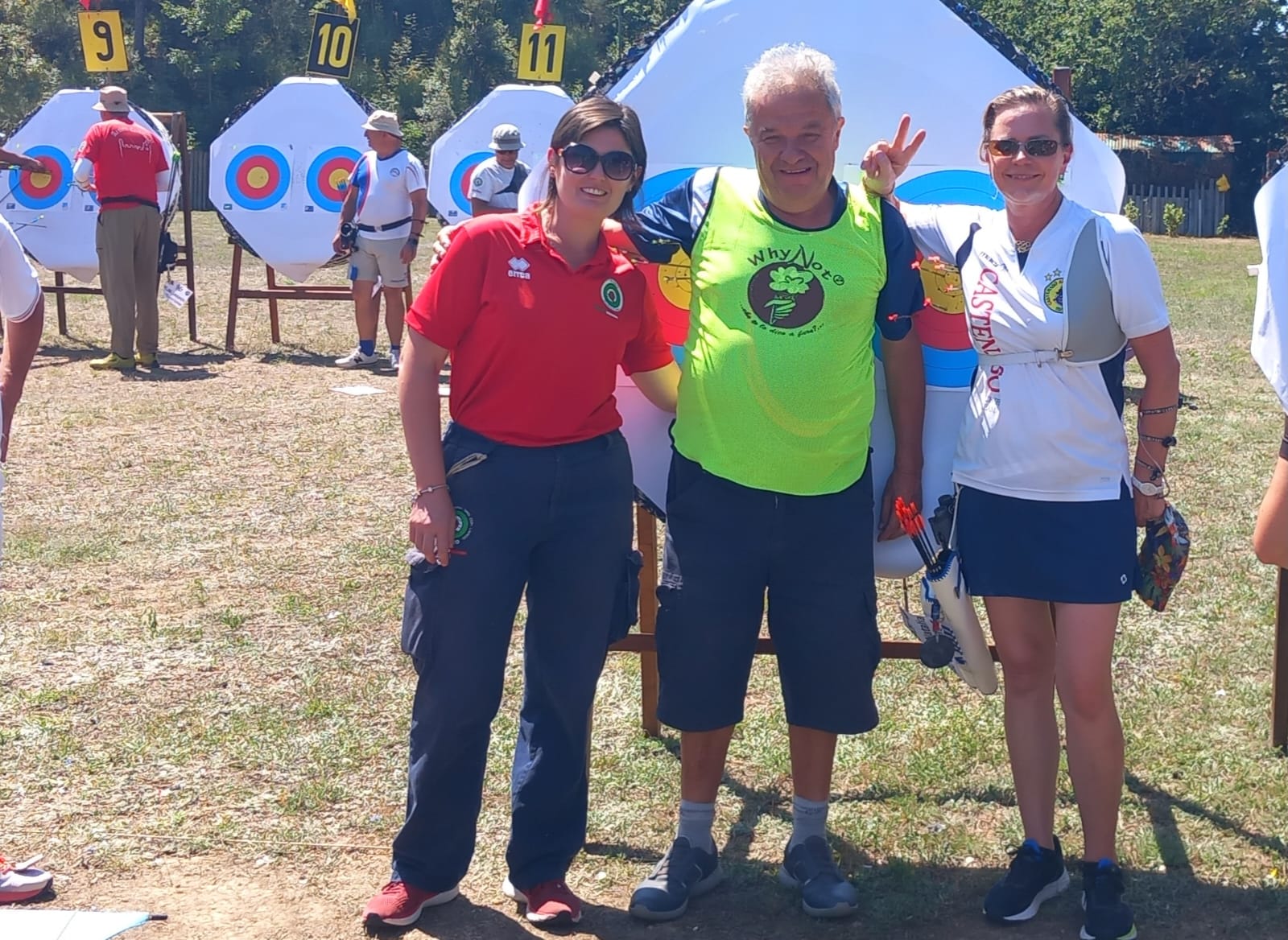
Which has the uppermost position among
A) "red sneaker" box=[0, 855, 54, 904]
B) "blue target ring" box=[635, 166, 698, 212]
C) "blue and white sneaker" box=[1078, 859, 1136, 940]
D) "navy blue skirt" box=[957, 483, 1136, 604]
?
"blue target ring" box=[635, 166, 698, 212]

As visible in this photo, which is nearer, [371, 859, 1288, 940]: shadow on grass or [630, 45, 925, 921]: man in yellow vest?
[630, 45, 925, 921]: man in yellow vest

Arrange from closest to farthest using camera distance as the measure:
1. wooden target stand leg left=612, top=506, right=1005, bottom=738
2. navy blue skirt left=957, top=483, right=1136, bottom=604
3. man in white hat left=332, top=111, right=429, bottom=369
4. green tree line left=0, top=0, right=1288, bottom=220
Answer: navy blue skirt left=957, top=483, right=1136, bottom=604, wooden target stand leg left=612, top=506, right=1005, bottom=738, man in white hat left=332, top=111, right=429, bottom=369, green tree line left=0, top=0, right=1288, bottom=220

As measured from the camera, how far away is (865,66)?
3.29 meters

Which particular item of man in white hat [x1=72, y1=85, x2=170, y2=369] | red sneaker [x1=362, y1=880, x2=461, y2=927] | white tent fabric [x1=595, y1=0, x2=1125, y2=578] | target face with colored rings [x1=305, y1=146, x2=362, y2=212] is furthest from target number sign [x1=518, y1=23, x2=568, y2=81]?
red sneaker [x1=362, y1=880, x2=461, y2=927]

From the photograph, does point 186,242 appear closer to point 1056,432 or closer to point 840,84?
point 840,84

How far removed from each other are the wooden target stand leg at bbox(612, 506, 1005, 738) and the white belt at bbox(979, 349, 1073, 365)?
727mm

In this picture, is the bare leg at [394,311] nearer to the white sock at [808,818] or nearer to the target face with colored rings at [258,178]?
the target face with colored rings at [258,178]

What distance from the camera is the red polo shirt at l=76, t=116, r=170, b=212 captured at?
9445mm

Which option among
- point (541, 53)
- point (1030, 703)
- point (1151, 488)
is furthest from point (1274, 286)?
point (541, 53)

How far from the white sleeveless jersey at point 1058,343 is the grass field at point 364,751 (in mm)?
969

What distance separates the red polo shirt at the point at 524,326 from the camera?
2.66 meters

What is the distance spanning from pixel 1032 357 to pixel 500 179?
276 inches

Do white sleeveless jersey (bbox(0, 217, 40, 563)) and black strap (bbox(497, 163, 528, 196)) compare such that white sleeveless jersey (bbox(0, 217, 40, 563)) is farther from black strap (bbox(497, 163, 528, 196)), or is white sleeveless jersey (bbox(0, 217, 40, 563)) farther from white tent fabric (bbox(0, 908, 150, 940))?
black strap (bbox(497, 163, 528, 196))

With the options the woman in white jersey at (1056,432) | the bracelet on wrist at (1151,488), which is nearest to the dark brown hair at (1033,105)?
the woman in white jersey at (1056,432)
